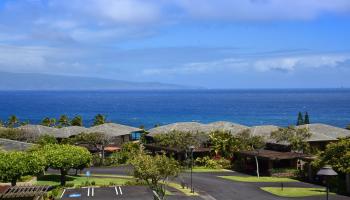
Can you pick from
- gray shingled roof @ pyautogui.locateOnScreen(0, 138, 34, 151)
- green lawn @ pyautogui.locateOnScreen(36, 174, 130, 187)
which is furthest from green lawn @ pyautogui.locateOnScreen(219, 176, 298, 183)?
gray shingled roof @ pyautogui.locateOnScreen(0, 138, 34, 151)

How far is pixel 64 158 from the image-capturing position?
1917 inches

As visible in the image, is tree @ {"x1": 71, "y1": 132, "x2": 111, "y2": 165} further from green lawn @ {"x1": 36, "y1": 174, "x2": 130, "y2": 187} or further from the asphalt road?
the asphalt road

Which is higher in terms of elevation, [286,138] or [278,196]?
[286,138]

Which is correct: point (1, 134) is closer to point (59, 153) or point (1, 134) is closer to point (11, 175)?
point (59, 153)

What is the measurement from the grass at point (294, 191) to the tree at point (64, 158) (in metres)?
17.2

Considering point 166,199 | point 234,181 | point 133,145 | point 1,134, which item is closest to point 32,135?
point 1,134

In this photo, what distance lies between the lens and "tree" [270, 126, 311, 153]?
58156 mm

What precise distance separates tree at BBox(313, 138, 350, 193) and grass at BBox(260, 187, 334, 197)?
2386 millimetres

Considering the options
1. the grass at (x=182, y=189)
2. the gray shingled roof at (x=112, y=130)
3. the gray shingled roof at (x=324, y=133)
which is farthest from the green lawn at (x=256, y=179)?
the gray shingled roof at (x=112, y=130)

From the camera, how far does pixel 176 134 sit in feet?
220

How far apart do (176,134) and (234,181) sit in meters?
16.4

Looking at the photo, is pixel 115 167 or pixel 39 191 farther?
pixel 115 167

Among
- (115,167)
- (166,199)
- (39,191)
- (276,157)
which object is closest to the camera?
(39,191)

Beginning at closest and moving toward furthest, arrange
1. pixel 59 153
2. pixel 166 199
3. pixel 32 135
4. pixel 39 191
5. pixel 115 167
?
pixel 39 191
pixel 166 199
pixel 59 153
pixel 115 167
pixel 32 135
